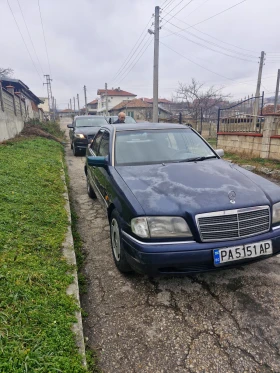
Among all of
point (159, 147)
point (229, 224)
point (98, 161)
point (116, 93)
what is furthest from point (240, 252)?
point (116, 93)

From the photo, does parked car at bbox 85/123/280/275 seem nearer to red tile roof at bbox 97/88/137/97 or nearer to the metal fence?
the metal fence

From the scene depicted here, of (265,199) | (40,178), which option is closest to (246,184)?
(265,199)

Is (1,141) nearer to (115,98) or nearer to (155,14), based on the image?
(155,14)

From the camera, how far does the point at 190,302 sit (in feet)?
7.63

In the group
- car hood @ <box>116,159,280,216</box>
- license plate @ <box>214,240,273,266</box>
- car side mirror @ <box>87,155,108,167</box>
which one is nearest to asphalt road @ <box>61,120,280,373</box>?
license plate @ <box>214,240,273,266</box>

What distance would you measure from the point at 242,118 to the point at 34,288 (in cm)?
949

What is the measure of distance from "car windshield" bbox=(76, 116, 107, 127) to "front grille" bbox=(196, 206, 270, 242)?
31.8 feet

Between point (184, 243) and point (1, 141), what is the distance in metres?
9.17

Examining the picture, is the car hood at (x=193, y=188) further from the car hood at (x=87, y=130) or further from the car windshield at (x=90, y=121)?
the car windshield at (x=90, y=121)

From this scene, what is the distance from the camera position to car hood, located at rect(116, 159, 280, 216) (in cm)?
220

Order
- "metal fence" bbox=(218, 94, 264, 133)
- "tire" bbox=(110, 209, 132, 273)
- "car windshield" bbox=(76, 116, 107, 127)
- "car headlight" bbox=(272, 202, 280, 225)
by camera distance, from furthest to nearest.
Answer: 1. "car windshield" bbox=(76, 116, 107, 127)
2. "metal fence" bbox=(218, 94, 264, 133)
3. "tire" bbox=(110, 209, 132, 273)
4. "car headlight" bbox=(272, 202, 280, 225)

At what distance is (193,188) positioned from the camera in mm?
2451

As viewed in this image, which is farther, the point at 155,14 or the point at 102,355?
the point at 155,14

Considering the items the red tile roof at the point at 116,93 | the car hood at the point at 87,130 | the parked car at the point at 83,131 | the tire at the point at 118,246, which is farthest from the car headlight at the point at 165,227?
the red tile roof at the point at 116,93
